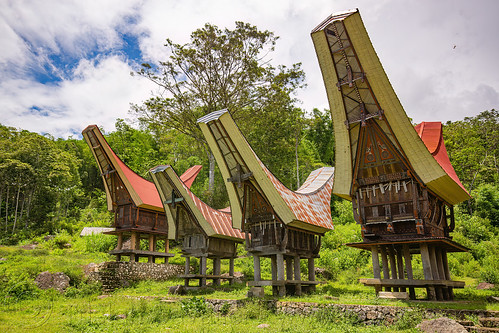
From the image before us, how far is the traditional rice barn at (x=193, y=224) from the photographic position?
1545 centimetres

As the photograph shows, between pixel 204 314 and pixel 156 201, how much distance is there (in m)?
10.5

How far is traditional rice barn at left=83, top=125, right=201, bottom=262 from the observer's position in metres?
19.1

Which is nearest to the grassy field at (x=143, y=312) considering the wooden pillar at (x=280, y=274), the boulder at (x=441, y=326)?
the boulder at (x=441, y=326)

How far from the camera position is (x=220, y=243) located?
16.4 meters

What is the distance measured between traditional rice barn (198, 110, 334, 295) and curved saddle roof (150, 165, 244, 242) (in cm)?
149

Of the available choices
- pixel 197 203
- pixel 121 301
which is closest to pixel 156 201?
pixel 197 203

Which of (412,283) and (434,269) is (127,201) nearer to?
(412,283)

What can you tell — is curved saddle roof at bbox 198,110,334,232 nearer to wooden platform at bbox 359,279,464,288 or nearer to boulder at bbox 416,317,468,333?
wooden platform at bbox 359,279,464,288

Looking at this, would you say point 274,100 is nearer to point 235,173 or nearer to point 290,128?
point 290,128

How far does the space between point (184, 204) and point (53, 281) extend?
21.0 ft

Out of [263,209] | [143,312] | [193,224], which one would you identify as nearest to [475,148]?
[263,209]

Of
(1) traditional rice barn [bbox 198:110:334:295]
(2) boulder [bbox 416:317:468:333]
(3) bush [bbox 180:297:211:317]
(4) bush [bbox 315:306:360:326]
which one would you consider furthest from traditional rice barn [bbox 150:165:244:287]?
(2) boulder [bbox 416:317:468:333]

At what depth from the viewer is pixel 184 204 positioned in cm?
1593

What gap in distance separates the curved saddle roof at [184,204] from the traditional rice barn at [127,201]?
369 centimetres
